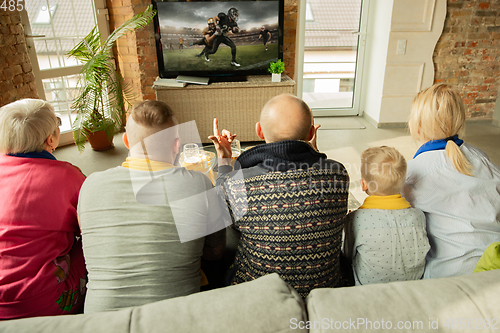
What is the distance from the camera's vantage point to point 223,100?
363cm

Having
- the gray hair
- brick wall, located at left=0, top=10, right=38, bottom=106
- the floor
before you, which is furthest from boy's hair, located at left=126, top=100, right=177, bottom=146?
brick wall, located at left=0, top=10, right=38, bottom=106

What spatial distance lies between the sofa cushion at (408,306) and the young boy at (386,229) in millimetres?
388

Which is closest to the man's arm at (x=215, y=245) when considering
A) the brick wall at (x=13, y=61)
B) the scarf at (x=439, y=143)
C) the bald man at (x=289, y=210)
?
the bald man at (x=289, y=210)

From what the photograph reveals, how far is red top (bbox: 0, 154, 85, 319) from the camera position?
44.2 inches

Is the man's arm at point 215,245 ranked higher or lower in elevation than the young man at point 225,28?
lower

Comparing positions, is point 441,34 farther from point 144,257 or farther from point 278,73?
point 144,257

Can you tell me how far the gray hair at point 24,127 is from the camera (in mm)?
1246

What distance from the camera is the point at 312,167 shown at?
1084 millimetres

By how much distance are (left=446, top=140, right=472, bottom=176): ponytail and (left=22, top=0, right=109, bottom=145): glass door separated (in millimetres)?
3802

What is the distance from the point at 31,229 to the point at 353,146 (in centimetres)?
320

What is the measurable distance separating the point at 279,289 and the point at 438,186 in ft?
2.69

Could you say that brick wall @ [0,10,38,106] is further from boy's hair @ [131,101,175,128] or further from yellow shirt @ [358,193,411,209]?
yellow shirt @ [358,193,411,209]

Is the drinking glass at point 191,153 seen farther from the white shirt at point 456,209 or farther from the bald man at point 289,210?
the white shirt at point 456,209

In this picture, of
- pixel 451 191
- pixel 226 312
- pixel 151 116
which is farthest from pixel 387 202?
pixel 151 116
